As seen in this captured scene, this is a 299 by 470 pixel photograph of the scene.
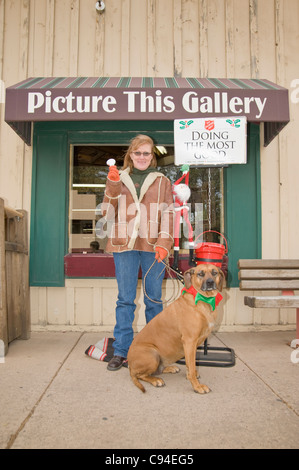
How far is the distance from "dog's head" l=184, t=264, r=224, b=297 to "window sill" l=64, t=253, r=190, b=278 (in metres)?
Result: 1.46

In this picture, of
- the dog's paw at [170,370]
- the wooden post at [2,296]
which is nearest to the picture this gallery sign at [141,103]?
the wooden post at [2,296]

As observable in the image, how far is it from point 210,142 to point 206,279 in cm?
171

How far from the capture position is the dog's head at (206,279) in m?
2.57

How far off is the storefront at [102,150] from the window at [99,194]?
15 millimetres

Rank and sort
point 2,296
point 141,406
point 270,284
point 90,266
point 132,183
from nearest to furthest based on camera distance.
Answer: point 141,406, point 132,183, point 2,296, point 270,284, point 90,266

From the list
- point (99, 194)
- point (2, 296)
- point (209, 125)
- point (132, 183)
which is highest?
point (209, 125)

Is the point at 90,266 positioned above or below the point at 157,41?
below

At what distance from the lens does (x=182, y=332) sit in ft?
8.43

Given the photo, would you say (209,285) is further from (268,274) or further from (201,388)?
(268,274)

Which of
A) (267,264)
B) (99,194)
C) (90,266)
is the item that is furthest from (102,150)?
(267,264)

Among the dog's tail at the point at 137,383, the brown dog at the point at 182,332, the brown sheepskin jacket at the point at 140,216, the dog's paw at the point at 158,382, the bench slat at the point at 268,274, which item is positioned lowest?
the dog's paw at the point at 158,382

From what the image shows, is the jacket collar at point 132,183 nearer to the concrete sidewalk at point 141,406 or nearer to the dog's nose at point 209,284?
the dog's nose at point 209,284

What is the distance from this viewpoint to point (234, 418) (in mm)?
2062
